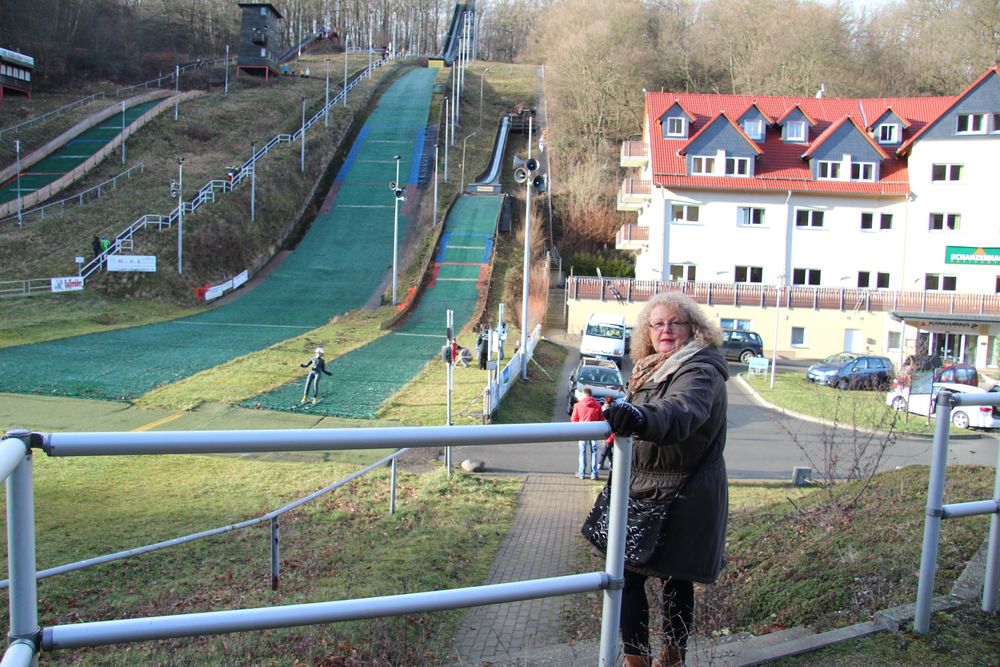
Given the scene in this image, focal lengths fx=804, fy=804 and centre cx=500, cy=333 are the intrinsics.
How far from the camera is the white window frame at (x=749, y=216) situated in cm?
4444

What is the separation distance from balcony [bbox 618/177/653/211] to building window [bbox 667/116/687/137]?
3.21 metres

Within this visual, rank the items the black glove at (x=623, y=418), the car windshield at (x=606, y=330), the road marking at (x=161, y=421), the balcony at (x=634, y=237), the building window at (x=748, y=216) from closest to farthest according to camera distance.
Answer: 1. the black glove at (x=623, y=418)
2. the road marking at (x=161, y=421)
3. the car windshield at (x=606, y=330)
4. the building window at (x=748, y=216)
5. the balcony at (x=634, y=237)

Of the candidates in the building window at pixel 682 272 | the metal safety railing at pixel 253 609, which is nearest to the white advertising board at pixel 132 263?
the building window at pixel 682 272

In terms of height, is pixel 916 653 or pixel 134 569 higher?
pixel 916 653

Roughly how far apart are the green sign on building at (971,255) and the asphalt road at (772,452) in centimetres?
2563

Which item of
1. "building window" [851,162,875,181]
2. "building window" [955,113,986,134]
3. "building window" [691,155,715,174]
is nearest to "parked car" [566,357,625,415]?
"building window" [691,155,715,174]

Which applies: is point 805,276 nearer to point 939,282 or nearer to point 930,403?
point 939,282

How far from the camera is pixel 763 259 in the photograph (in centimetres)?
4444

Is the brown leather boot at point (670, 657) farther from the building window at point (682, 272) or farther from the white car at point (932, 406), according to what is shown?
the building window at point (682, 272)

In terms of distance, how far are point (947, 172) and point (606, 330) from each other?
23875 mm

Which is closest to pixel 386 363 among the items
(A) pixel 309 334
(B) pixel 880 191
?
(A) pixel 309 334

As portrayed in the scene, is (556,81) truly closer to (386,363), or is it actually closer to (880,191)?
(880,191)

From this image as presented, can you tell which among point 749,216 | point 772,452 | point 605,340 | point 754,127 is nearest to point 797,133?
point 754,127

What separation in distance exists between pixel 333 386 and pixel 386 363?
3.88 m
